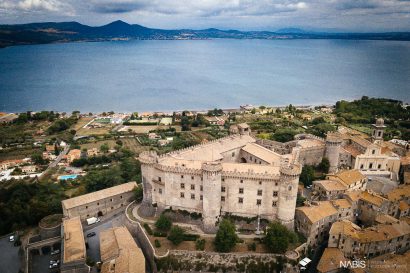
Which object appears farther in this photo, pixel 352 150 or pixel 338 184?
pixel 352 150

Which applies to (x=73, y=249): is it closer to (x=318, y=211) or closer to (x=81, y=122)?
(x=318, y=211)

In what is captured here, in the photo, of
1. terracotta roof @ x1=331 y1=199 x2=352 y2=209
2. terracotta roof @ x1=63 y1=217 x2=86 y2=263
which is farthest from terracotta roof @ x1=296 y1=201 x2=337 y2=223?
terracotta roof @ x1=63 y1=217 x2=86 y2=263

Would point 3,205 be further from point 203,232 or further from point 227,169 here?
point 227,169

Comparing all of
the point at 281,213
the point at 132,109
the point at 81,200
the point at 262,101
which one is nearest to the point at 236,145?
the point at 281,213

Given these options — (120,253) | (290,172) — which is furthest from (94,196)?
(290,172)

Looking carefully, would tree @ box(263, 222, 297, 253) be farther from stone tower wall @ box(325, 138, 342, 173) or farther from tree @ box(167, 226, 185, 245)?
stone tower wall @ box(325, 138, 342, 173)

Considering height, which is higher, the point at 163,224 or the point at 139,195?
the point at 163,224
